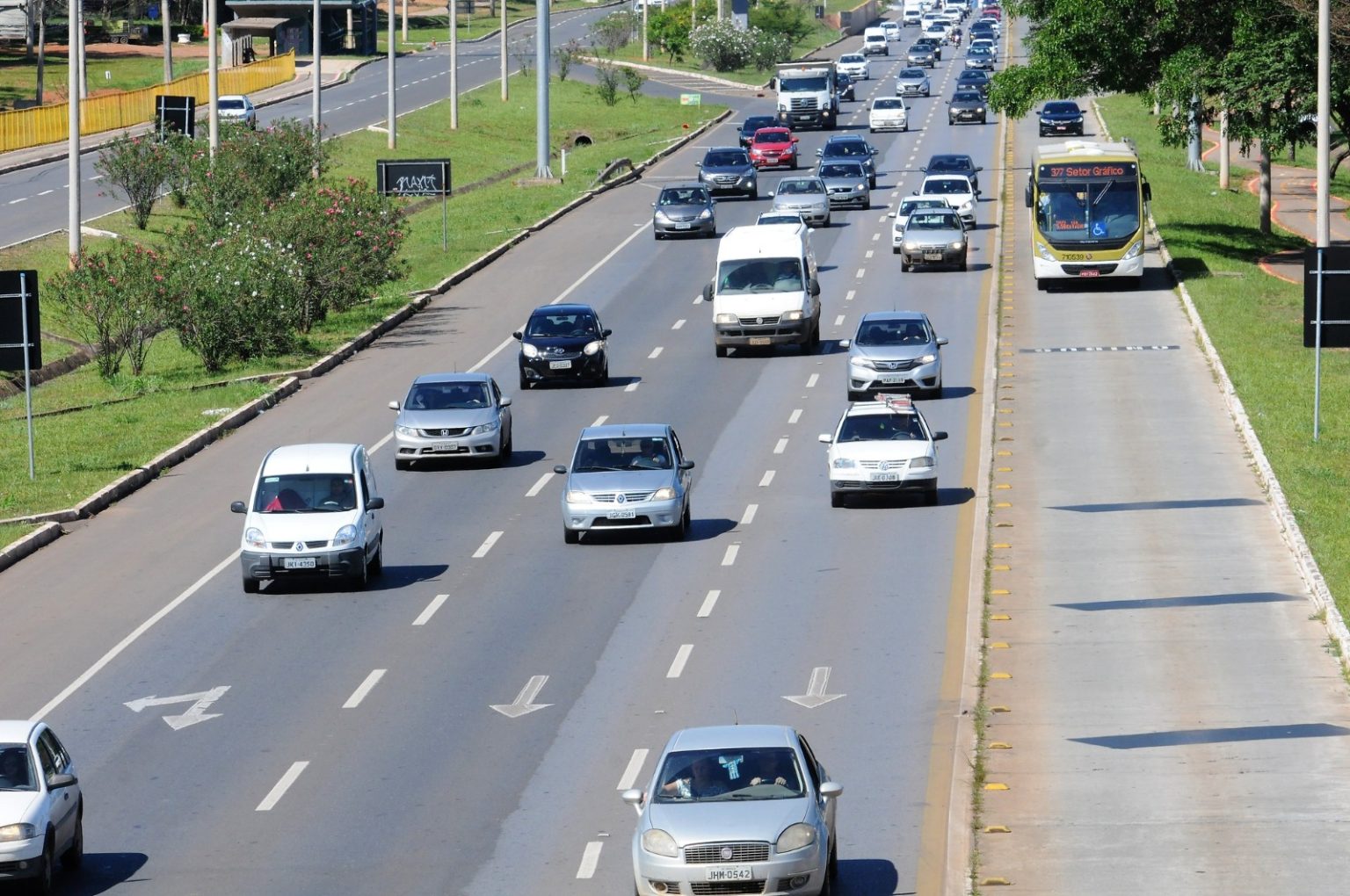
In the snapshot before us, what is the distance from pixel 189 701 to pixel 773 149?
207 ft

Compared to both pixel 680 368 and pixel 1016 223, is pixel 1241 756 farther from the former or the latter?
pixel 1016 223

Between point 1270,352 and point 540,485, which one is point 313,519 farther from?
point 1270,352

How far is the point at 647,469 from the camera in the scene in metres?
31.2

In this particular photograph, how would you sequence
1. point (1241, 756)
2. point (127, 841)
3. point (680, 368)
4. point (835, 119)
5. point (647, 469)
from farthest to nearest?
point (835, 119)
point (680, 368)
point (647, 469)
point (1241, 756)
point (127, 841)

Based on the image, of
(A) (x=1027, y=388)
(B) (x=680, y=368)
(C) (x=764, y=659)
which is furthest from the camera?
(B) (x=680, y=368)

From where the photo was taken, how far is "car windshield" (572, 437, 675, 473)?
31.4m

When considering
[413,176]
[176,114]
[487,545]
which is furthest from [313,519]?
[176,114]

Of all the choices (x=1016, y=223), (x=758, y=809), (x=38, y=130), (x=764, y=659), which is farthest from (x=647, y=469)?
(x=38, y=130)

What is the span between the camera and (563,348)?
44.0 metres

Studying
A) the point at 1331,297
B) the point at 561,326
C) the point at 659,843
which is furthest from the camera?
the point at 561,326

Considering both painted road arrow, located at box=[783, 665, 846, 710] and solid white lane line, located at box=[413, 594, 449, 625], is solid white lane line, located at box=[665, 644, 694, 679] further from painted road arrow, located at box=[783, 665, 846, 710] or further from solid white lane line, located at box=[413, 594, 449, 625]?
solid white lane line, located at box=[413, 594, 449, 625]

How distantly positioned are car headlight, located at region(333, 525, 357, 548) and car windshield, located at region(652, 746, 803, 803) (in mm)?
12548

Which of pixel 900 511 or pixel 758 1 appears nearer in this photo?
pixel 900 511

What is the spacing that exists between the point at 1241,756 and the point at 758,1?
167m
